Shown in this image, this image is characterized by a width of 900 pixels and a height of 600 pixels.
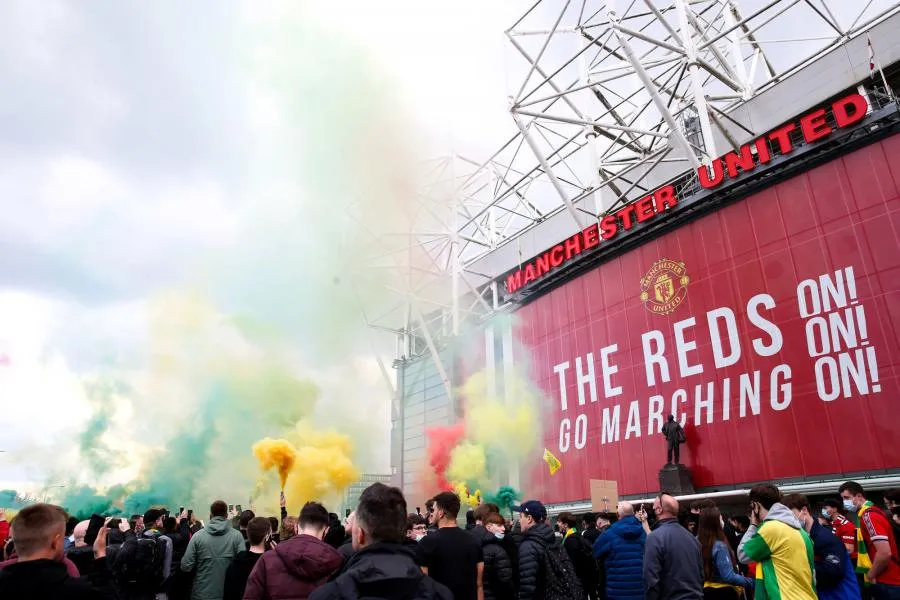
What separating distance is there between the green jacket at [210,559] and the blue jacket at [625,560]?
4427 millimetres

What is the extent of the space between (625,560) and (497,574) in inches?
82.5

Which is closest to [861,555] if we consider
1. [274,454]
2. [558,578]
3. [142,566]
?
[558,578]

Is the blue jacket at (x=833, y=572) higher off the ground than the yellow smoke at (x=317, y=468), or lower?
lower

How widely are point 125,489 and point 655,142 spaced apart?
1262 inches

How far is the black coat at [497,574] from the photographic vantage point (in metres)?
5.48

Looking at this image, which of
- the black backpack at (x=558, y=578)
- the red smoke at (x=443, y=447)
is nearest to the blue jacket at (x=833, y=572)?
the black backpack at (x=558, y=578)

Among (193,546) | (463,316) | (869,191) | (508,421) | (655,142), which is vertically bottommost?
(193,546)

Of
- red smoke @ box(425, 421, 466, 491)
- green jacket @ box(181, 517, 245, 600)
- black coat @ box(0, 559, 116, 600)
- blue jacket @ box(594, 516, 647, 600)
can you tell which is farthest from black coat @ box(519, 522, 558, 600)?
red smoke @ box(425, 421, 466, 491)

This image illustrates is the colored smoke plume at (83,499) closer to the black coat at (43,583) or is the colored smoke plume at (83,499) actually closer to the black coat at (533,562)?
the black coat at (533,562)

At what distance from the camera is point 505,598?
18.1ft

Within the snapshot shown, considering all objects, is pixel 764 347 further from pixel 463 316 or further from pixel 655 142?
pixel 463 316

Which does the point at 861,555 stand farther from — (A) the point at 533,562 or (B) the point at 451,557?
(B) the point at 451,557

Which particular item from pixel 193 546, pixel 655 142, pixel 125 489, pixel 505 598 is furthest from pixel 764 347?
pixel 125 489

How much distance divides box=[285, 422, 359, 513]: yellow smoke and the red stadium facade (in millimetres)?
9145
